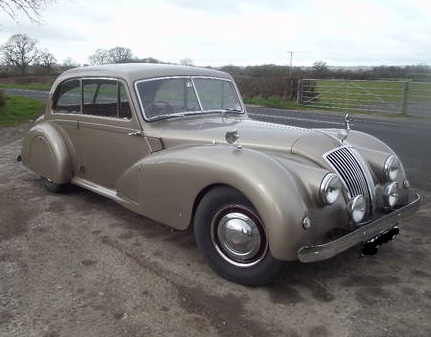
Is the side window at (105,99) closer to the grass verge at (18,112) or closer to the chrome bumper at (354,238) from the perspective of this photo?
the chrome bumper at (354,238)

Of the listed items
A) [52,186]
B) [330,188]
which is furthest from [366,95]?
[330,188]

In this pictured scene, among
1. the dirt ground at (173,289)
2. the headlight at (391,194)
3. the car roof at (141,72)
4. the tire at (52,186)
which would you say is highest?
the car roof at (141,72)

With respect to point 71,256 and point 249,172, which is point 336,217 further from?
point 71,256

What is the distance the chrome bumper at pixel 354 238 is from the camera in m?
3.32

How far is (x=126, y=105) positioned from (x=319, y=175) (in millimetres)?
2317

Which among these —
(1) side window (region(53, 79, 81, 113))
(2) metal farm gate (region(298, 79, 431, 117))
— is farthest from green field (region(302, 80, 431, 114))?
(1) side window (region(53, 79, 81, 113))

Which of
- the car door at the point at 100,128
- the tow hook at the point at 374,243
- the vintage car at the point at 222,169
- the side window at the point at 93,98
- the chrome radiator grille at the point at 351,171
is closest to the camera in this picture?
the vintage car at the point at 222,169

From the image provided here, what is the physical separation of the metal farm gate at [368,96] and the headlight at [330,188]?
14.2m

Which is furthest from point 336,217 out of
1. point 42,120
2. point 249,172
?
point 42,120

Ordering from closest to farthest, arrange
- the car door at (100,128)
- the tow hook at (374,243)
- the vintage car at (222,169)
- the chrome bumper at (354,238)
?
the chrome bumper at (354,238) → the vintage car at (222,169) → the tow hook at (374,243) → the car door at (100,128)

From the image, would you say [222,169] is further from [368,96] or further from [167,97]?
[368,96]

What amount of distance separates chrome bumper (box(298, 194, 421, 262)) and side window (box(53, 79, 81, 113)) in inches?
140

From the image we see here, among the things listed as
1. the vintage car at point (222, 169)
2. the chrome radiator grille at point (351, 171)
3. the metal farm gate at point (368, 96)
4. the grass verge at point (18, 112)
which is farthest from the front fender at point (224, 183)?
the metal farm gate at point (368, 96)

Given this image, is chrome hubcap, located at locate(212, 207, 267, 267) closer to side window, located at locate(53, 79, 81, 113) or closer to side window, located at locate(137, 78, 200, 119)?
side window, located at locate(137, 78, 200, 119)
